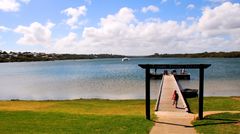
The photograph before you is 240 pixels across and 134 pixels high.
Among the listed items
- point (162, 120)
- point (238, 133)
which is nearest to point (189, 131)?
point (238, 133)

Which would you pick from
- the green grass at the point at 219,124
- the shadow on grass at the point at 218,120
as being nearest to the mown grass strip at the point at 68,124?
the green grass at the point at 219,124

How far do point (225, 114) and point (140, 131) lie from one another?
6820mm

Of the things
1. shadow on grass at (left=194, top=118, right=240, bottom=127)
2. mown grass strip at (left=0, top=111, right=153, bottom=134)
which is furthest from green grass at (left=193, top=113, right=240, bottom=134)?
mown grass strip at (left=0, top=111, right=153, bottom=134)

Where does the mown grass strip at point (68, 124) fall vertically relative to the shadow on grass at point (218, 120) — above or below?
above

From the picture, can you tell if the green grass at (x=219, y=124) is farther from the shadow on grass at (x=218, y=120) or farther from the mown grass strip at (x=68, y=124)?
the mown grass strip at (x=68, y=124)

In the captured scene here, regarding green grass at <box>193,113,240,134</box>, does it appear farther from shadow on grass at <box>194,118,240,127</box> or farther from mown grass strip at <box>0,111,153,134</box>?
mown grass strip at <box>0,111,153,134</box>

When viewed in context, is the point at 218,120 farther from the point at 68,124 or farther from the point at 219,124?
the point at 68,124

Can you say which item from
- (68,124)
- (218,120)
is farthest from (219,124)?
(68,124)

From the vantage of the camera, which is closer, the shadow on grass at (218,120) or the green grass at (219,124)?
the green grass at (219,124)

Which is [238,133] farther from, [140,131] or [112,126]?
[112,126]

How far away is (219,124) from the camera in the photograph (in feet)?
54.2

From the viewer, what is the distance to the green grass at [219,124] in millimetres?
14789

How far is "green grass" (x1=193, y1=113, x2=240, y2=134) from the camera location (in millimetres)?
14789

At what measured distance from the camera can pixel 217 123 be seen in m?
16.9
